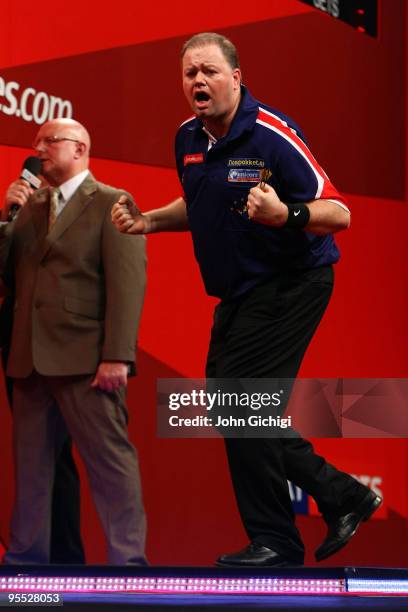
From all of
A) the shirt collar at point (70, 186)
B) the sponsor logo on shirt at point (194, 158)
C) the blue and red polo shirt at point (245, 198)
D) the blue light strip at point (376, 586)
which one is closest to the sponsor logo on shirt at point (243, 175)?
the blue and red polo shirt at point (245, 198)

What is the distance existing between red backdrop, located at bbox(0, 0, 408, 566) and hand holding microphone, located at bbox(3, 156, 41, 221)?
0.10 meters

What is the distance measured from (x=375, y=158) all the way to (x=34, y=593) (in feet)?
7.77

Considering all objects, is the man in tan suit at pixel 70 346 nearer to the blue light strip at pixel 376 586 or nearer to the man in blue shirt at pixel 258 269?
the man in blue shirt at pixel 258 269

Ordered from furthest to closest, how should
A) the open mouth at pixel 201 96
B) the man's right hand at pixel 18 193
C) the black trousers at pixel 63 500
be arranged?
the black trousers at pixel 63 500, the man's right hand at pixel 18 193, the open mouth at pixel 201 96

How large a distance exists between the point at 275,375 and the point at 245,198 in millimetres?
505

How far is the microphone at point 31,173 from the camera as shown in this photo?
3.86 m

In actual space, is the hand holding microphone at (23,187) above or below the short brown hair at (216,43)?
below

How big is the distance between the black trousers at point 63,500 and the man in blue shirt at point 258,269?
76 cm

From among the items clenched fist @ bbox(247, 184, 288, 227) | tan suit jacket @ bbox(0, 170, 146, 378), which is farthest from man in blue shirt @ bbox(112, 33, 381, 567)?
tan suit jacket @ bbox(0, 170, 146, 378)

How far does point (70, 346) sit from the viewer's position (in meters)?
3.85

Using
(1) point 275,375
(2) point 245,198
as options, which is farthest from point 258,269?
(1) point 275,375

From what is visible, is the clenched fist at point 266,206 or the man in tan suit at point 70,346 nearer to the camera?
the clenched fist at point 266,206

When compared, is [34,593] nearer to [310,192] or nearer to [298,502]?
[310,192]

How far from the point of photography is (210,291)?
11.2 ft
